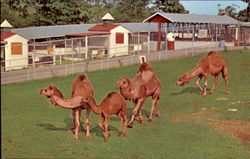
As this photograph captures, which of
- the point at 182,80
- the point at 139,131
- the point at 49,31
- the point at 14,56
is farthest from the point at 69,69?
the point at 139,131

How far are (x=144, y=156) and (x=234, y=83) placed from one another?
60.8ft

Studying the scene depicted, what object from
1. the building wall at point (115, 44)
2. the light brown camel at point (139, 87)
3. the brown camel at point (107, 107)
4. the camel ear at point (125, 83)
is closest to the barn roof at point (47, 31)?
the building wall at point (115, 44)

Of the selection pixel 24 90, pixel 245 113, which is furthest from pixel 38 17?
pixel 245 113

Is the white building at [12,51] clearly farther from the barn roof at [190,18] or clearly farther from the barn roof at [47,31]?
the barn roof at [190,18]

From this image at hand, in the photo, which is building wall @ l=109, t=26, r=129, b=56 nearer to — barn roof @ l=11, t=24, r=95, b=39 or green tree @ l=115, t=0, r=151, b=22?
barn roof @ l=11, t=24, r=95, b=39

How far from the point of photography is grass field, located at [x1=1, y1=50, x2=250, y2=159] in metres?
11.5

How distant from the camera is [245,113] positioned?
1825cm

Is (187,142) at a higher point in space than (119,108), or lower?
lower

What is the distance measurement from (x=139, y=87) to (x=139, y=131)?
153cm

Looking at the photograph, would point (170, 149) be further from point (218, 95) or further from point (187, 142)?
point (218, 95)

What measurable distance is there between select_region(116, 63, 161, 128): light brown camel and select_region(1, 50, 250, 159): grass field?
3.08 ft

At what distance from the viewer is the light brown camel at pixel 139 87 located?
13359 mm

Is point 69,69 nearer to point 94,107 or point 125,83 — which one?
point 125,83

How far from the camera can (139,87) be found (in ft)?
48.1
